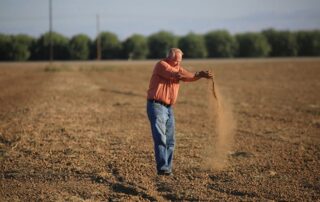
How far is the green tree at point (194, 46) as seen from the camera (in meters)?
70.3

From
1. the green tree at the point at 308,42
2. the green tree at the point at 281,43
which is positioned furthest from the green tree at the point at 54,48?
the green tree at the point at 308,42

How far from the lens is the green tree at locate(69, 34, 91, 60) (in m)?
69.1

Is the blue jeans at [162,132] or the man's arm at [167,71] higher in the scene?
the man's arm at [167,71]

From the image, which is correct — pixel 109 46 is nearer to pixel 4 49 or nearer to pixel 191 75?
pixel 4 49

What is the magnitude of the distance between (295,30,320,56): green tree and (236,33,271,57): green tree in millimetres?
4691

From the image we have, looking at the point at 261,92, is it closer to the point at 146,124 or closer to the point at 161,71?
the point at 146,124

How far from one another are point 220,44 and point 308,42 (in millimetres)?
12781

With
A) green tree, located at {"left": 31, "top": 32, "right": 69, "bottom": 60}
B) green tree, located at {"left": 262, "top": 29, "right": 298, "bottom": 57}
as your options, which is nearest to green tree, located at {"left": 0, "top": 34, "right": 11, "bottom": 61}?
green tree, located at {"left": 31, "top": 32, "right": 69, "bottom": 60}

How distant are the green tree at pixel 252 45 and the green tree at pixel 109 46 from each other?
1735 cm

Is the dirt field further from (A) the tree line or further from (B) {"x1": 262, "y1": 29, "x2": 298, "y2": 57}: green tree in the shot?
(B) {"x1": 262, "y1": 29, "x2": 298, "y2": 57}: green tree

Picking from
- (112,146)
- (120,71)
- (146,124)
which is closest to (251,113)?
(146,124)

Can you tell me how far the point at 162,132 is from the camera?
7637mm

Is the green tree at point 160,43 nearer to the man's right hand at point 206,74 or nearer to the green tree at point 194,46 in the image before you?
the green tree at point 194,46

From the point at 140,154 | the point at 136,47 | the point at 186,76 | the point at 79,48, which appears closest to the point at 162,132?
the point at 186,76
